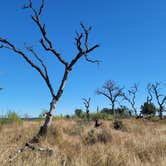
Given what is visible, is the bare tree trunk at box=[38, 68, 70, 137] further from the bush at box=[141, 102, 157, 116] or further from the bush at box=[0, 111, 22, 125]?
the bush at box=[141, 102, 157, 116]

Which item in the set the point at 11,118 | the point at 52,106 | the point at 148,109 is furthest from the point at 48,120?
the point at 148,109

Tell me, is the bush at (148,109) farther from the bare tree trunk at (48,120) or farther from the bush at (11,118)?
the bare tree trunk at (48,120)

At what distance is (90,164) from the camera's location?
627 centimetres

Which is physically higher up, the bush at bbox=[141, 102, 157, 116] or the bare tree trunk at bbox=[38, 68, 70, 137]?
the bush at bbox=[141, 102, 157, 116]

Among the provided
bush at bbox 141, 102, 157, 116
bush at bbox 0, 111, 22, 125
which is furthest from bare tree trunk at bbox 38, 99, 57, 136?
bush at bbox 141, 102, 157, 116

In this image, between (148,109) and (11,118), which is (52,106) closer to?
(11,118)

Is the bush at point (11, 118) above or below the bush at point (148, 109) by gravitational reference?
below

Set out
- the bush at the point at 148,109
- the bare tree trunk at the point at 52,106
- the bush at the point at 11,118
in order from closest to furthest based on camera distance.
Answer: the bare tree trunk at the point at 52,106 < the bush at the point at 11,118 < the bush at the point at 148,109

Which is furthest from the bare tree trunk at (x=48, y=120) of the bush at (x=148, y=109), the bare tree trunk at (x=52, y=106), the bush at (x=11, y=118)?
the bush at (x=148, y=109)

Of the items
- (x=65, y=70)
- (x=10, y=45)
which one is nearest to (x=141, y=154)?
(x=65, y=70)

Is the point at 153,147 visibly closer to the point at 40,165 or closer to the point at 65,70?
the point at 40,165

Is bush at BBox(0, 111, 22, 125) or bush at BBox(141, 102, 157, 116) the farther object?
bush at BBox(141, 102, 157, 116)

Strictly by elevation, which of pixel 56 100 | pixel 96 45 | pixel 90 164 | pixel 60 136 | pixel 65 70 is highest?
pixel 96 45

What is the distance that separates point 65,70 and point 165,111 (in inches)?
2308
